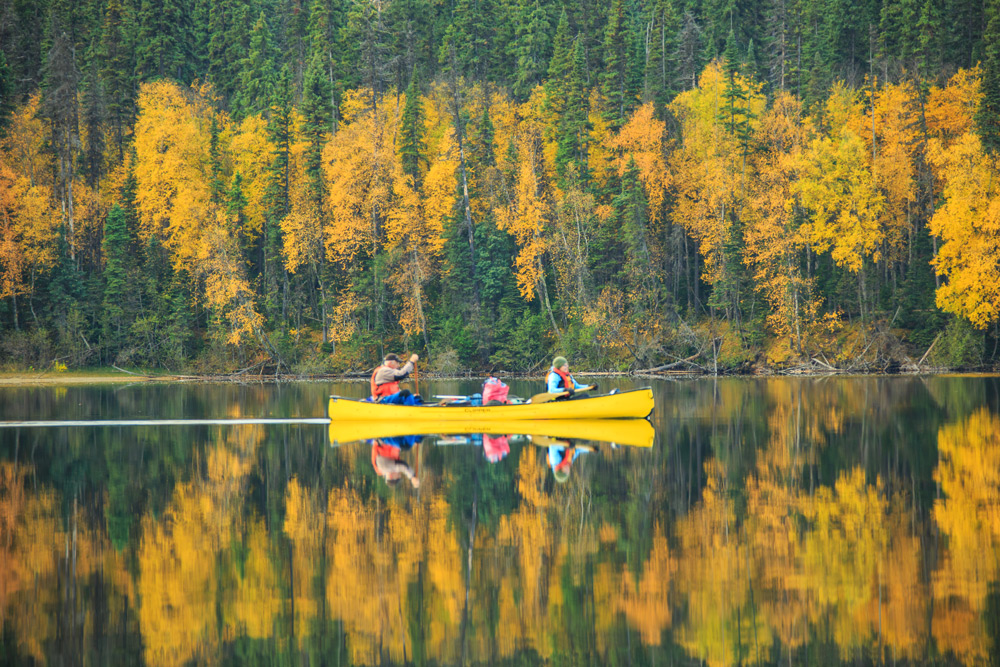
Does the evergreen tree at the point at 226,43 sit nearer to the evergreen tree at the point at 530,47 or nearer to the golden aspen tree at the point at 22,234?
the golden aspen tree at the point at 22,234

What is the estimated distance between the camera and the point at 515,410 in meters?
28.6

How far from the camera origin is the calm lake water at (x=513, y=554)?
9422 millimetres

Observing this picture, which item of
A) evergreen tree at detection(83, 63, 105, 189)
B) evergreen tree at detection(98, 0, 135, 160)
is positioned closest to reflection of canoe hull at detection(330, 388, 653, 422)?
evergreen tree at detection(83, 63, 105, 189)

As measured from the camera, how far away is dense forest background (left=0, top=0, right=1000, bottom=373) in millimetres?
56781

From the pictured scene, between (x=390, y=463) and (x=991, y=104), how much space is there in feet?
148

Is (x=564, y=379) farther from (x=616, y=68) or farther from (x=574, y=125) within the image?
(x=616, y=68)

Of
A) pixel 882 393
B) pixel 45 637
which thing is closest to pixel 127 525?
pixel 45 637

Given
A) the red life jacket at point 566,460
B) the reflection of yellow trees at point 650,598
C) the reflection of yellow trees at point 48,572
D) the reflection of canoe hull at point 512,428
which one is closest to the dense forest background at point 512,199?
the reflection of canoe hull at point 512,428

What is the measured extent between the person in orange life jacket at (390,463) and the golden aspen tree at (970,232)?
35.5 meters

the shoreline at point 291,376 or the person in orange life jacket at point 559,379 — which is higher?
the person in orange life jacket at point 559,379

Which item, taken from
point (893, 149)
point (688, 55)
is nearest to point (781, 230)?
point (893, 149)

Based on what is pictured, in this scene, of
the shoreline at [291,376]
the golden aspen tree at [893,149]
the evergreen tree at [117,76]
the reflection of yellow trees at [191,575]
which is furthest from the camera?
the evergreen tree at [117,76]

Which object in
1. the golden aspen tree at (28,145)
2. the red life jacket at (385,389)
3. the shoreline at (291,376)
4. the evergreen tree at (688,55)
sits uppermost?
the evergreen tree at (688,55)

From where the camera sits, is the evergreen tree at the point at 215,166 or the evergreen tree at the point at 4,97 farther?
the evergreen tree at the point at 215,166
